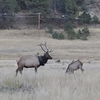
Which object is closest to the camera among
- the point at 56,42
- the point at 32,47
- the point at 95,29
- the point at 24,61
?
the point at 24,61

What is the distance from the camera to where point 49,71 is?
14.8m

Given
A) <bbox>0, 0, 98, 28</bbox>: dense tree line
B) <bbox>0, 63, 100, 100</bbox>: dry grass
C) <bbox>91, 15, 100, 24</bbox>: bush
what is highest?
<bbox>0, 0, 98, 28</bbox>: dense tree line

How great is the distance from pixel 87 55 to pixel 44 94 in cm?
3186

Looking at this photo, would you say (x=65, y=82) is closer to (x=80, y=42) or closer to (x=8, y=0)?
(x=80, y=42)

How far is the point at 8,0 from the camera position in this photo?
55.1m

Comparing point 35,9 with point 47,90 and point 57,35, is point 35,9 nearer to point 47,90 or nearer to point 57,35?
point 57,35

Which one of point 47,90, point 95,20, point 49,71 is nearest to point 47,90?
point 47,90

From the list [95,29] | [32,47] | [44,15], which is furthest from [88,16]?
[32,47]

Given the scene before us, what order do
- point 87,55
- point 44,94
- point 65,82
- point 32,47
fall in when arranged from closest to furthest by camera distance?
1. point 44,94
2. point 65,82
3. point 87,55
4. point 32,47

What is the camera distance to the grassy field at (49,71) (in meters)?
7.49

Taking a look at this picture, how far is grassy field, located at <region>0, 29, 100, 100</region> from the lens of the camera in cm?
749

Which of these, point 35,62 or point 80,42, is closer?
point 35,62

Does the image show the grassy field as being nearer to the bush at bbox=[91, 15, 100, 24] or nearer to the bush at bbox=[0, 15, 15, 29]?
the bush at bbox=[0, 15, 15, 29]

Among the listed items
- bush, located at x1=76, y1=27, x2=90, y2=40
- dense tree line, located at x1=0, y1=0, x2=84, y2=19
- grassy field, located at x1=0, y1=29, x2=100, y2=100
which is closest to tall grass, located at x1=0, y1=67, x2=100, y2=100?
grassy field, located at x1=0, y1=29, x2=100, y2=100
